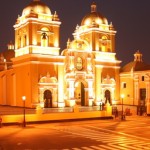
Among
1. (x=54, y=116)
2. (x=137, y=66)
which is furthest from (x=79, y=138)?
(x=137, y=66)

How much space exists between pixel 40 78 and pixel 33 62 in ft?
6.71

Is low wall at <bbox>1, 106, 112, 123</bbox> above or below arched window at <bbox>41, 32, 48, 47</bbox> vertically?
below

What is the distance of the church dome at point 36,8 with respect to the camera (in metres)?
39.4

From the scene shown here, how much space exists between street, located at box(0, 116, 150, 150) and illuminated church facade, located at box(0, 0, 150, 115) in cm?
1330

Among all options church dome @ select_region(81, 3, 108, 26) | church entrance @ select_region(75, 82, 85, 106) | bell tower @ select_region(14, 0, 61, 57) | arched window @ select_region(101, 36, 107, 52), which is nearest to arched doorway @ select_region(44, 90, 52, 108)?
bell tower @ select_region(14, 0, 61, 57)

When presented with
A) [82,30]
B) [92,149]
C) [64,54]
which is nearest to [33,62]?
[64,54]

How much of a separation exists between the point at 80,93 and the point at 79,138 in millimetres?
A: 24404

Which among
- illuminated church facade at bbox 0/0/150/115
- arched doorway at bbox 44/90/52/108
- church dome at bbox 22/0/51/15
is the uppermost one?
church dome at bbox 22/0/51/15

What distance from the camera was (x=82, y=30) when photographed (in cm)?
4647

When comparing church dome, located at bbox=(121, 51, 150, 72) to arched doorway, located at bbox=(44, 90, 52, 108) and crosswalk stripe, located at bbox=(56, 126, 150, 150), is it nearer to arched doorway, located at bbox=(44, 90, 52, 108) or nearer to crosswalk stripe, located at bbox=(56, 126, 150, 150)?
arched doorway, located at bbox=(44, 90, 52, 108)

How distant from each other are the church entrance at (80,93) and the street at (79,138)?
17184 millimetres

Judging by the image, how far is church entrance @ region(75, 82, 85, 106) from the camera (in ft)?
143

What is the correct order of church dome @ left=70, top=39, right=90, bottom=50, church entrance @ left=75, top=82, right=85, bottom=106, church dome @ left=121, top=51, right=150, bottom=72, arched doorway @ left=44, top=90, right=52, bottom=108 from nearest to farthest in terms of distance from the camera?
arched doorway @ left=44, top=90, right=52, bottom=108, church dome @ left=70, top=39, right=90, bottom=50, church entrance @ left=75, top=82, right=85, bottom=106, church dome @ left=121, top=51, right=150, bottom=72

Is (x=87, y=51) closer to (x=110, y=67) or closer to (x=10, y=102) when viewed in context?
(x=110, y=67)
